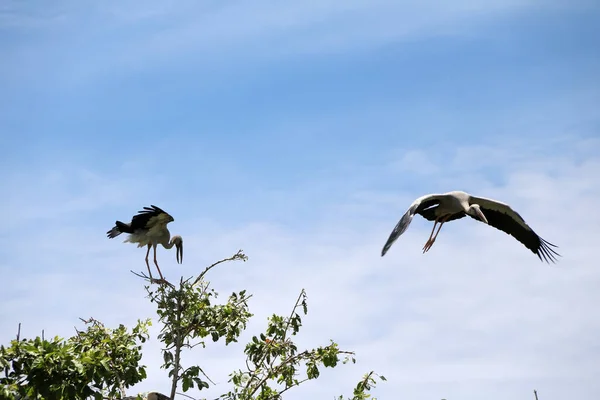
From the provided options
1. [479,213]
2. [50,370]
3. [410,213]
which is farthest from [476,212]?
[50,370]

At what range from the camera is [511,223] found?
39.1 ft

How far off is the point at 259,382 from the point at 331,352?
877 mm

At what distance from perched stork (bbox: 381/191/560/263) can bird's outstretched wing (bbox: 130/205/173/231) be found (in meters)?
3.70

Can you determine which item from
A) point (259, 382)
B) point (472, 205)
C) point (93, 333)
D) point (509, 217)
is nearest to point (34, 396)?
point (93, 333)

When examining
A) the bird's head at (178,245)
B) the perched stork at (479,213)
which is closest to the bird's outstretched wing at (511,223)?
the perched stork at (479,213)

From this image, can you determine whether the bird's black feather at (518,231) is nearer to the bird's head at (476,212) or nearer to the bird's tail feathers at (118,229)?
the bird's head at (476,212)

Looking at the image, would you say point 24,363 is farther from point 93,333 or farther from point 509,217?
point 509,217

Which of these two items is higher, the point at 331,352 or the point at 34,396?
the point at 331,352

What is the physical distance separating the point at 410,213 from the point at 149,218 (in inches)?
157

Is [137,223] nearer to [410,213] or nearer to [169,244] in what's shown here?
[169,244]

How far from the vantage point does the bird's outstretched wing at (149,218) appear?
1076 centimetres

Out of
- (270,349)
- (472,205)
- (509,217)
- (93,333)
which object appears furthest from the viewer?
(509,217)

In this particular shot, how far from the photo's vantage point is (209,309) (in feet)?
27.4

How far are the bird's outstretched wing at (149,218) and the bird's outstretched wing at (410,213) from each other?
12.0ft
